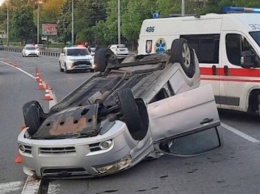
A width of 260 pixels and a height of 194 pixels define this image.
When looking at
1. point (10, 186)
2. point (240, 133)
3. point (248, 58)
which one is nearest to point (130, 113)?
point (10, 186)

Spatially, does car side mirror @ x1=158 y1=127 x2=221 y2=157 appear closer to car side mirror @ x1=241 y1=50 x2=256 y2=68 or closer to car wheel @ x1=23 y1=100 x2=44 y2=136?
car wheel @ x1=23 y1=100 x2=44 y2=136

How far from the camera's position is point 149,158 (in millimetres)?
7340

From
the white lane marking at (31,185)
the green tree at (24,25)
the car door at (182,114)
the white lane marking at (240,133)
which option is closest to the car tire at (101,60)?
the car door at (182,114)

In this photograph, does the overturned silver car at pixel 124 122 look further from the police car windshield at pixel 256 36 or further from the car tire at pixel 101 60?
the police car windshield at pixel 256 36

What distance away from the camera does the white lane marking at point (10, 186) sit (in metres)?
6.33

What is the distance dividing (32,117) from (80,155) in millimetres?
1112

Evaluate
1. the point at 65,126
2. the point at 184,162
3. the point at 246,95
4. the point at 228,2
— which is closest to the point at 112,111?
the point at 65,126

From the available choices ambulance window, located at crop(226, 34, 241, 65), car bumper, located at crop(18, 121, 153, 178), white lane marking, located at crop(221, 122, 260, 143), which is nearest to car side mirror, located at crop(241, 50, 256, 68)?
ambulance window, located at crop(226, 34, 241, 65)

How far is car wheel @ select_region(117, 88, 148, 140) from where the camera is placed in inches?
266

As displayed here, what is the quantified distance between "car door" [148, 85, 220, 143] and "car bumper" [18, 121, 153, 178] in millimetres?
572

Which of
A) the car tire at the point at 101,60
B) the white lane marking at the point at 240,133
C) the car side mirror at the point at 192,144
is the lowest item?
the white lane marking at the point at 240,133

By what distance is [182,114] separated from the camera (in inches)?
289

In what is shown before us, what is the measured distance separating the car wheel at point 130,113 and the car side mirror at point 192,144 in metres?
0.63

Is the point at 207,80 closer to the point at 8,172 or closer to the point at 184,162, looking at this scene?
the point at 184,162
